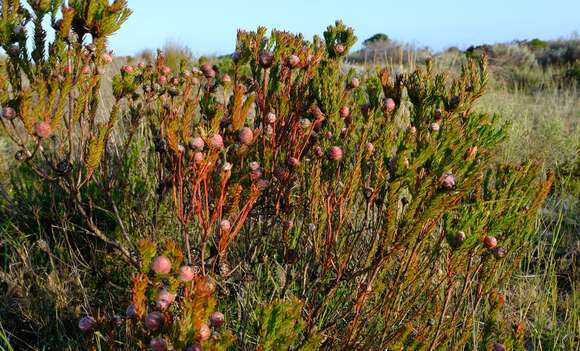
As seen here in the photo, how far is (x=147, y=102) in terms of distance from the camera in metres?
2.69

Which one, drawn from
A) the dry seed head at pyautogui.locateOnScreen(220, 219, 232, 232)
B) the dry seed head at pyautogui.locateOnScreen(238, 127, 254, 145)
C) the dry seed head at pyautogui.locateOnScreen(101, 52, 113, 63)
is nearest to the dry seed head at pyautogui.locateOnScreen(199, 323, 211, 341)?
the dry seed head at pyautogui.locateOnScreen(220, 219, 232, 232)

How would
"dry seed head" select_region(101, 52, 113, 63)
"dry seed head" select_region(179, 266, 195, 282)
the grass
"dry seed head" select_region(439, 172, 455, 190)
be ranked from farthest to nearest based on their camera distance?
the grass, "dry seed head" select_region(101, 52, 113, 63), "dry seed head" select_region(439, 172, 455, 190), "dry seed head" select_region(179, 266, 195, 282)

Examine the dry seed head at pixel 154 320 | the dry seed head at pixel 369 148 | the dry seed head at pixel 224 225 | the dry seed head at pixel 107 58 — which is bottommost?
the dry seed head at pixel 154 320

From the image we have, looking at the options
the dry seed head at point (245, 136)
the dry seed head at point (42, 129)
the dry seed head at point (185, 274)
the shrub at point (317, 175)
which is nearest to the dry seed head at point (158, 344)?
the shrub at point (317, 175)

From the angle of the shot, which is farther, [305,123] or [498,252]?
[305,123]

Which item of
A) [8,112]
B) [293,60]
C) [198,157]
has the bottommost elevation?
[198,157]

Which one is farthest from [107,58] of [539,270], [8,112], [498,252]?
[539,270]

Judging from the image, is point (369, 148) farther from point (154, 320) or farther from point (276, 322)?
point (154, 320)

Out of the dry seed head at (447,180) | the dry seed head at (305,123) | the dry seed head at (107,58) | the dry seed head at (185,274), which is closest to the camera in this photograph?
the dry seed head at (185,274)

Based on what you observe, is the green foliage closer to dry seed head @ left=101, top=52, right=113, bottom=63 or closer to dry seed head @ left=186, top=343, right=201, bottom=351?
dry seed head @ left=186, top=343, right=201, bottom=351

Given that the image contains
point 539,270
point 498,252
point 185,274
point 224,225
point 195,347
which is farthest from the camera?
point 539,270

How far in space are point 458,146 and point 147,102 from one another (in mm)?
1627

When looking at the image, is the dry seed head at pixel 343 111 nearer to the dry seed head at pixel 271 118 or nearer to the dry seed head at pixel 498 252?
the dry seed head at pixel 271 118

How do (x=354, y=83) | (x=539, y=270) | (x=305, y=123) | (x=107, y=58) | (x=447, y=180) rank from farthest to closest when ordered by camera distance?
(x=539, y=270)
(x=107, y=58)
(x=354, y=83)
(x=305, y=123)
(x=447, y=180)
